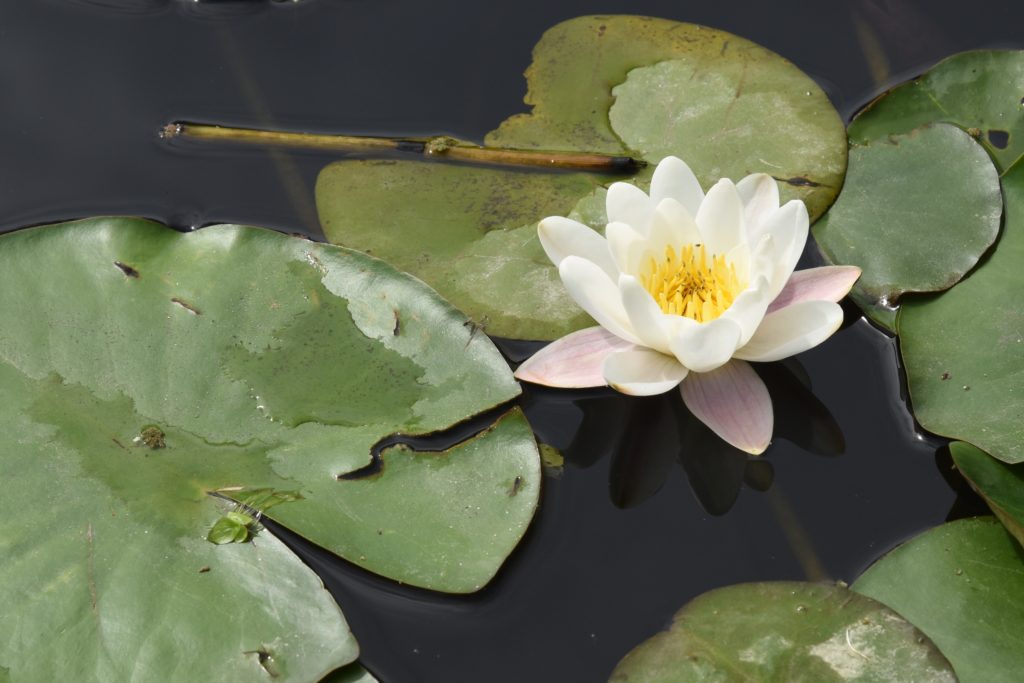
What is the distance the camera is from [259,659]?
82.8 inches

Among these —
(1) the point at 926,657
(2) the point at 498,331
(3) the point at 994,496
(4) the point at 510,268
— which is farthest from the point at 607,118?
(1) the point at 926,657

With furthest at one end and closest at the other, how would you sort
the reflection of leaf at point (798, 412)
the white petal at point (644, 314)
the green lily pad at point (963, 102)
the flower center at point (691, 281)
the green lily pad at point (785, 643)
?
the green lily pad at point (963, 102) < the reflection of leaf at point (798, 412) < the flower center at point (691, 281) < the white petal at point (644, 314) < the green lily pad at point (785, 643)

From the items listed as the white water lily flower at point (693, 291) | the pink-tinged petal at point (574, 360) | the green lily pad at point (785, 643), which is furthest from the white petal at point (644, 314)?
the green lily pad at point (785, 643)

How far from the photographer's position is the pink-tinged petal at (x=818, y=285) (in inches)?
Answer: 97.6

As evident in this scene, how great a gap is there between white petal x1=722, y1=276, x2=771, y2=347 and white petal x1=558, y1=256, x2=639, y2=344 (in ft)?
0.87

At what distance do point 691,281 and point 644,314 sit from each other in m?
0.25

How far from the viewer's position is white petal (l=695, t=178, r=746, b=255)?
241 centimetres

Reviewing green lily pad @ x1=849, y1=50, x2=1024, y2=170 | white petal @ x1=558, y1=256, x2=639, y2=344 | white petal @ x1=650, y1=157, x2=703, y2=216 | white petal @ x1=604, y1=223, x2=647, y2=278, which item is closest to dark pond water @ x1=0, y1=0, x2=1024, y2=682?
green lily pad @ x1=849, y1=50, x2=1024, y2=170

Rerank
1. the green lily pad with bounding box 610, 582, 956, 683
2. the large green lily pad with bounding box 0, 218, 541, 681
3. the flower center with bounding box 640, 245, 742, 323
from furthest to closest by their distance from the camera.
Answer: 1. the flower center with bounding box 640, 245, 742, 323
2. the large green lily pad with bounding box 0, 218, 541, 681
3. the green lily pad with bounding box 610, 582, 956, 683

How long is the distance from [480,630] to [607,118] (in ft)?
5.28

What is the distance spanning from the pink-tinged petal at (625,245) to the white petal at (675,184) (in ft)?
0.43

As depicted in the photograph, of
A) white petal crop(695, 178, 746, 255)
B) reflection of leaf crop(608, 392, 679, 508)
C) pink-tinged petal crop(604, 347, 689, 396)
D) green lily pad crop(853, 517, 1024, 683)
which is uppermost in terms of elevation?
white petal crop(695, 178, 746, 255)

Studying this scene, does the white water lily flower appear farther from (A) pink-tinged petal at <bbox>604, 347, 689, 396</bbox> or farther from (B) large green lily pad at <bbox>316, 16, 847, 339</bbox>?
(B) large green lily pad at <bbox>316, 16, 847, 339</bbox>

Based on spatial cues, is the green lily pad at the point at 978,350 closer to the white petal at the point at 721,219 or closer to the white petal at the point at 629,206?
the white petal at the point at 721,219
